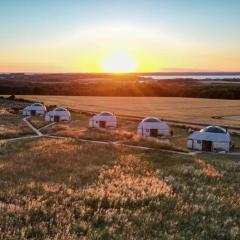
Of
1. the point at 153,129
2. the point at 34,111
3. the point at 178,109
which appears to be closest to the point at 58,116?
the point at 34,111

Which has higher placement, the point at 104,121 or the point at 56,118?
the point at 104,121

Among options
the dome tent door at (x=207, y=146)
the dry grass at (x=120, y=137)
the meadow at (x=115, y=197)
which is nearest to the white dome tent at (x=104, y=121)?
the dry grass at (x=120, y=137)

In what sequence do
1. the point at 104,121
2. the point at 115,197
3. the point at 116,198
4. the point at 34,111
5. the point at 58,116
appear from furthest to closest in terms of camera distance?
1. the point at 34,111
2. the point at 58,116
3. the point at 104,121
4. the point at 115,197
5. the point at 116,198

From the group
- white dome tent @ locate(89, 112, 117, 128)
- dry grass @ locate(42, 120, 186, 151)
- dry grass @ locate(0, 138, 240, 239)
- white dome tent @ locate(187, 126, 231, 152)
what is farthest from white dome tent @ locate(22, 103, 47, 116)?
dry grass @ locate(0, 138, 240, 239)

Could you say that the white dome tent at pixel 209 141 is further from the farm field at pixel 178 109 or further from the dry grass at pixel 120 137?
the farm field at pixel 178 109

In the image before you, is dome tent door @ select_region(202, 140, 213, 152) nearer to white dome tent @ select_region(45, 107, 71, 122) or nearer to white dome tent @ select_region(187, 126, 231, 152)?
white dome tent @ select_region(187, 126, 231, 152)

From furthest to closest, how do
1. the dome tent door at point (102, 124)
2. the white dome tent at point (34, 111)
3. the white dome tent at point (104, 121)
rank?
the white dome tent at point (34, 111) → the white dome tent at point (104, 121) → the dome tent door at point (102, 124)

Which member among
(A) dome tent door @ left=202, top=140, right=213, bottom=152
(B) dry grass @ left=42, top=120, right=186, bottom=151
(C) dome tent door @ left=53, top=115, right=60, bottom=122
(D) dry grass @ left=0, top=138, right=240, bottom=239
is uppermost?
(D) dry grass @ left=0, top=138, right=240, bottom=239

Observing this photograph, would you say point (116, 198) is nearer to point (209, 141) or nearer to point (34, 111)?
point (209, 141)
